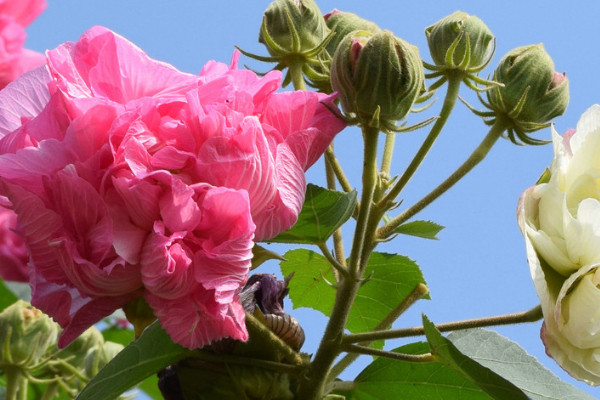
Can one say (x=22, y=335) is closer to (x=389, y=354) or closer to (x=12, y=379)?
(x=12, y=379)

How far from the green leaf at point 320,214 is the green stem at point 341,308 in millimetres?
21

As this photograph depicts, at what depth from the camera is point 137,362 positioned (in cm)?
100

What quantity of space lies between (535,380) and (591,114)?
307mm

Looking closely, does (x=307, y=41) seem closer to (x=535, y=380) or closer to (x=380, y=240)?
(x=380, y=240)

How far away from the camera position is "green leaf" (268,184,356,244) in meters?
0.99

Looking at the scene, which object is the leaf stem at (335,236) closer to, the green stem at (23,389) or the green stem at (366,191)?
the green stem at (366,191)

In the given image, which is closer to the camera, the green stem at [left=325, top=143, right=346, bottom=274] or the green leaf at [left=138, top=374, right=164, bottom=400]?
the green stem at [left=325, top=143, right=346, bottom=274]

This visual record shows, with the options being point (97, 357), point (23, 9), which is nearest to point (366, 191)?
point (97, 357)

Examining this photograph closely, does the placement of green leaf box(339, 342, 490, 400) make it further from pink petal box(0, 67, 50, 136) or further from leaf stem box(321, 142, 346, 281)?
pink petal box(0, 67, 50, 136)

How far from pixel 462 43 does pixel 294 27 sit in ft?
0.69

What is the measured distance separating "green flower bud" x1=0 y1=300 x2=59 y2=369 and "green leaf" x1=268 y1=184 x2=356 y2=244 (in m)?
0.78

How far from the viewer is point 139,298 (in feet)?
2.97

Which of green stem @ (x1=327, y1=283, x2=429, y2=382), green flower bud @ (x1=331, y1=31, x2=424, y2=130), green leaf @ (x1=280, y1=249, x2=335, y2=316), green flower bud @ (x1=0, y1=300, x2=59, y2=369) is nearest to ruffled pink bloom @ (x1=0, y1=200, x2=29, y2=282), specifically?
green flower bud @ (x1=0, y1=300, x2=59, y2=369)

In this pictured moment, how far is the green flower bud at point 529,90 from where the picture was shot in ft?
3.76
